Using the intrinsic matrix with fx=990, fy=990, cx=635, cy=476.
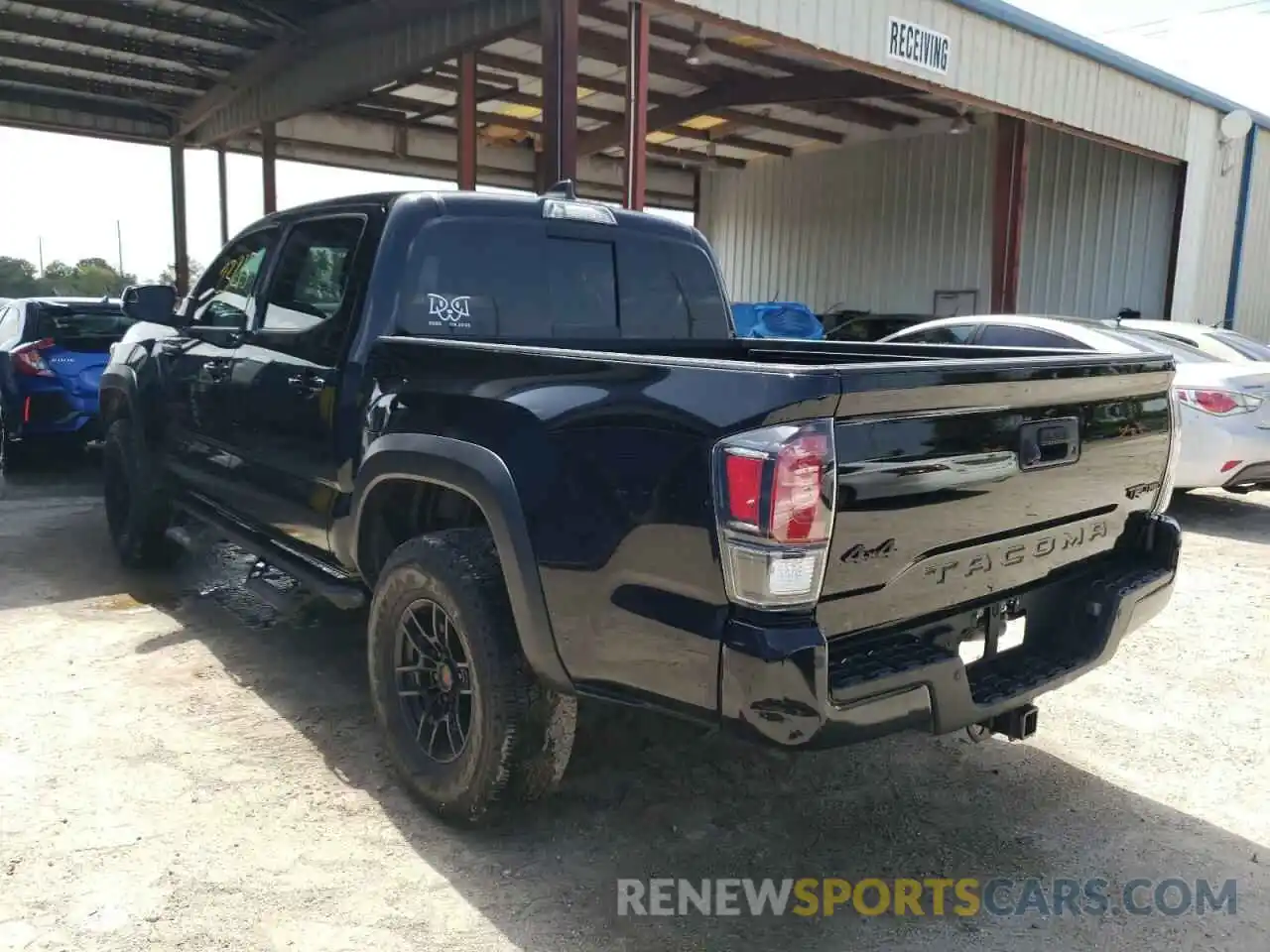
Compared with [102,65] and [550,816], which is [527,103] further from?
[550,816]

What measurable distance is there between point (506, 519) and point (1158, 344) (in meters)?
6.70

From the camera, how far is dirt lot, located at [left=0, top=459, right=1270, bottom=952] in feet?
8.42

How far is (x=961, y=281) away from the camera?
19.2 meters

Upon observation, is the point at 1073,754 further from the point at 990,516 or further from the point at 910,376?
the point at 910,376

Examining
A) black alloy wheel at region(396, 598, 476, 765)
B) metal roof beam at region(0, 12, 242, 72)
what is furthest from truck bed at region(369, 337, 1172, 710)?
metal roof beam at region(0, 12, 242, 72)

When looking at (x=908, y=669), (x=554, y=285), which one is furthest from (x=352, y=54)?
(x=908, y=669)

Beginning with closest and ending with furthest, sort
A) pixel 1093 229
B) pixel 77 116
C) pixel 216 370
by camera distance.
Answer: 1. pixel 216 370
2. pixel 77 116
3. pixel 1093 229

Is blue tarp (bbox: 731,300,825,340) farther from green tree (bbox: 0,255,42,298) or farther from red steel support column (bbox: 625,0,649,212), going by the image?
green tree (bbox: 0,255,42,298)

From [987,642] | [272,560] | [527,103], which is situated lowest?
[272,560]

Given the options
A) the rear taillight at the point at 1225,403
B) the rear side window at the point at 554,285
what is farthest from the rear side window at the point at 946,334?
the rear side window at the point at 554,285

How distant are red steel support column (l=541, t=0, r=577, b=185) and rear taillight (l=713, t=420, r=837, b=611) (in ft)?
21.0

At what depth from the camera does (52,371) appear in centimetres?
817

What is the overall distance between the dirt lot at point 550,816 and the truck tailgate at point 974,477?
2.94 ft

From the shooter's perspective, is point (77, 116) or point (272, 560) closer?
point (272, 560)
